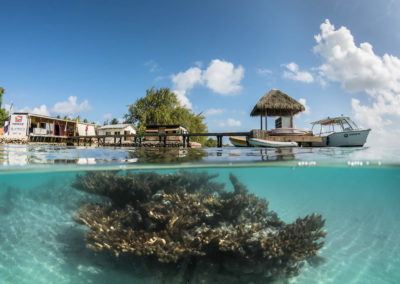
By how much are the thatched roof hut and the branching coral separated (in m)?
13.9

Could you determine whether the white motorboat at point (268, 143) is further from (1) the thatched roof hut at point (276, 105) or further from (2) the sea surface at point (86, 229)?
(1) the thatched roof hut at point (276, 105)

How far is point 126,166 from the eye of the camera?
18.0ft

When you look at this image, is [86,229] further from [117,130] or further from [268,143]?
[117,130]

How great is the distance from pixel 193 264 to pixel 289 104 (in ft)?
56.9

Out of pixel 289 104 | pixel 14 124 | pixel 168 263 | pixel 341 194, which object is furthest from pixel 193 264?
pixel 14 124

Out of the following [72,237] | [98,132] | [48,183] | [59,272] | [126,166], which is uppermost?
[98,132]

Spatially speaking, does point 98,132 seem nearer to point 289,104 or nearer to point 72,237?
point 289,104

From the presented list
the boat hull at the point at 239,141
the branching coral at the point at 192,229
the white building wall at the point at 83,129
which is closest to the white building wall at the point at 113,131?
the white building wall at the point at 83,129

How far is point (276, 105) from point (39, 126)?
29188 millimetres

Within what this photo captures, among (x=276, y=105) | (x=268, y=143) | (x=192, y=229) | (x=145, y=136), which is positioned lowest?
(x=192, y=229)

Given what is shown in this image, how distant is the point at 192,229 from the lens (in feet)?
15.6

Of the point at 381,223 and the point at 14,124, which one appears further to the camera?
the point at 14,124

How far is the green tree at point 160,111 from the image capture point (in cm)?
3753

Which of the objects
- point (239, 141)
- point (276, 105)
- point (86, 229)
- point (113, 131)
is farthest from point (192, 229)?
point (113, 131)
